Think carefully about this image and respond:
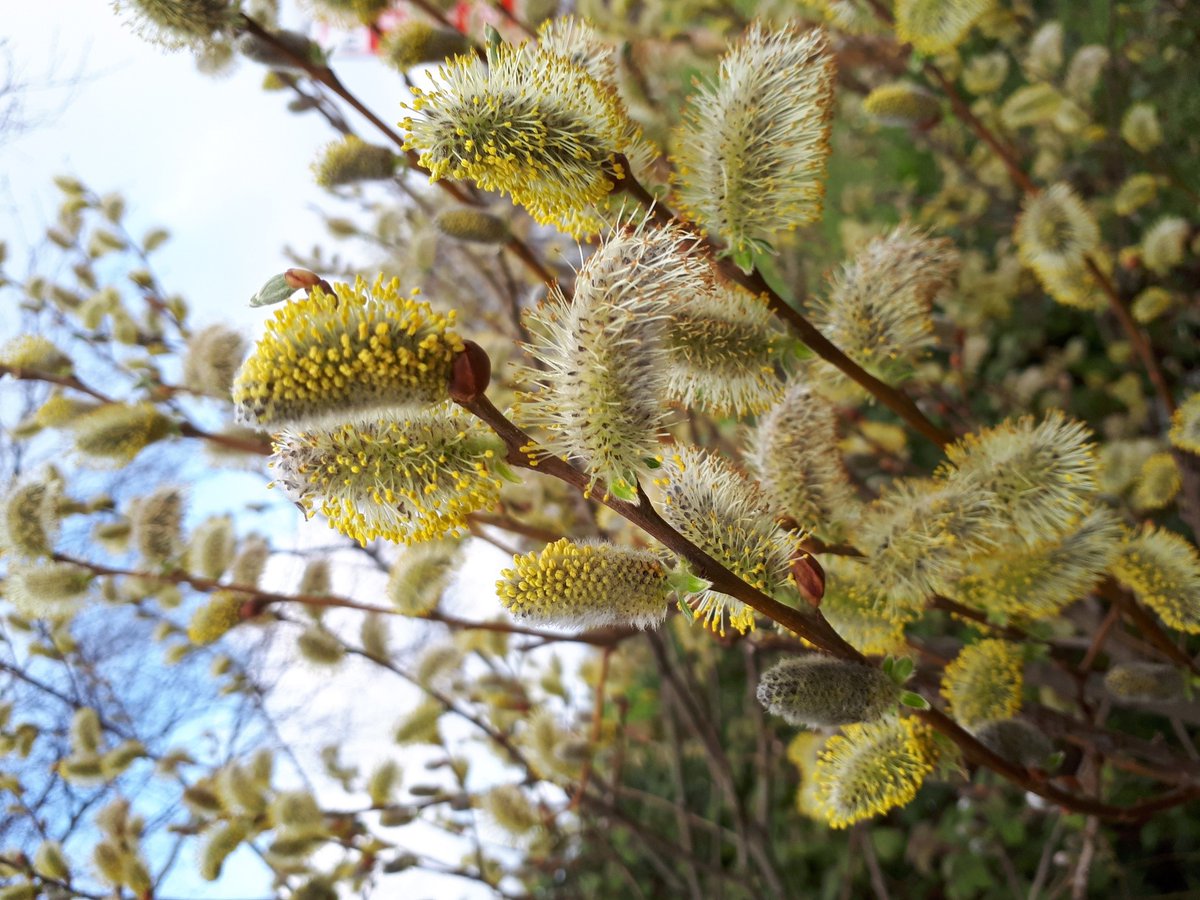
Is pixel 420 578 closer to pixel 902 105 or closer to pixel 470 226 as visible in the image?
pixel 470 226

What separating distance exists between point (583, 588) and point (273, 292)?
25 centimetres

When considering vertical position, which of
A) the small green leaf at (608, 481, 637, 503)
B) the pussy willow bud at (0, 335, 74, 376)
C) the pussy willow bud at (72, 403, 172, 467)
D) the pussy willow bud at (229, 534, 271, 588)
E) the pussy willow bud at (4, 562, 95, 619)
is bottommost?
the small green leaf at (608, 481, 637, 503)

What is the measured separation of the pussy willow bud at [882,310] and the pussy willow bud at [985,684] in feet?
0.84

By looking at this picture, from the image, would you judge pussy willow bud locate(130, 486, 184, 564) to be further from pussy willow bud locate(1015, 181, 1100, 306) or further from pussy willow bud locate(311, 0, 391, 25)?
pussy willow bud locate(1015, 181, 1100, 306)

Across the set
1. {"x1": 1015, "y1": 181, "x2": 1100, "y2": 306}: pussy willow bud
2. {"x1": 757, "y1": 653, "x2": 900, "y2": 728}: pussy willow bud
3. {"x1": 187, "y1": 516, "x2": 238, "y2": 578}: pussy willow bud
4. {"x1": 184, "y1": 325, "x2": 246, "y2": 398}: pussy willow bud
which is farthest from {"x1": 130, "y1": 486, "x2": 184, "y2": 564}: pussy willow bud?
{"x1": 1015, "y1": 181, "x2": 1100, "y2": 306}: pussy willow bud

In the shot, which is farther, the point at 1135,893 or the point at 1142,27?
the point at 1142,27

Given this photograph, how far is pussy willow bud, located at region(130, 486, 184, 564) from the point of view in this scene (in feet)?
3.24

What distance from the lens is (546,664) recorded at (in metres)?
1.62

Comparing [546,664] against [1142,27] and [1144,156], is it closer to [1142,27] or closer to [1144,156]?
[1144,156]

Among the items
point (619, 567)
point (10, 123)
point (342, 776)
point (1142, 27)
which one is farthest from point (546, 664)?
point (1142, 27)

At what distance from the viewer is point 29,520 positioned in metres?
0.96

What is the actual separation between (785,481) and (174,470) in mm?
1455

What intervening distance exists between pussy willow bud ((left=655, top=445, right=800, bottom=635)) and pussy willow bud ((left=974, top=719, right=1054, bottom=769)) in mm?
277

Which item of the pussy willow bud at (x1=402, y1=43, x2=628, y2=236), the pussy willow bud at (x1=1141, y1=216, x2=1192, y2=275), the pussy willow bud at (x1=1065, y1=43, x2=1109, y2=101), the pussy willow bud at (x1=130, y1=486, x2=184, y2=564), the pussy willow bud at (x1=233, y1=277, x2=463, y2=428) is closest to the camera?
the pussy willow bud at (x1=233, y1=277, x2=463, y2=428)
